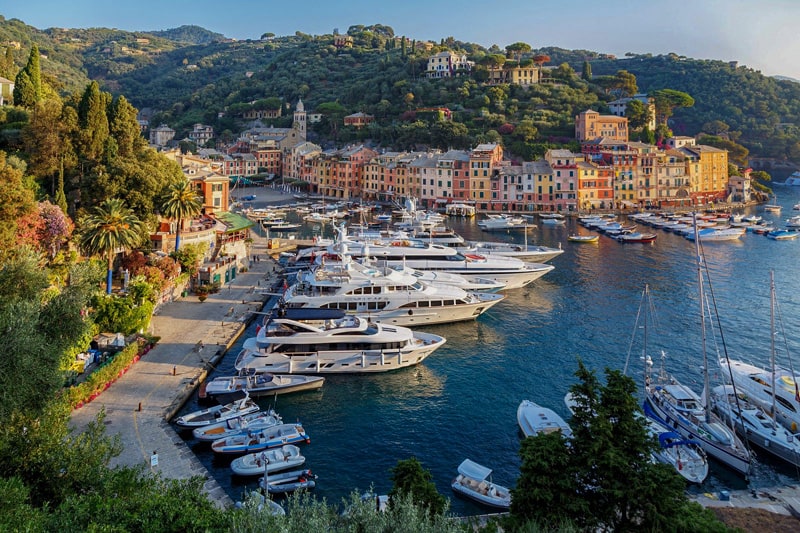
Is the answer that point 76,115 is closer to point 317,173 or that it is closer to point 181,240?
point 181,240

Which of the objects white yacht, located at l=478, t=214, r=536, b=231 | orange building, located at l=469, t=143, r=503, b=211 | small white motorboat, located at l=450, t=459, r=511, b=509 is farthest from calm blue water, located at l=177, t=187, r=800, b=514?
orange building, located at l=469, t=143, r=503, b=211

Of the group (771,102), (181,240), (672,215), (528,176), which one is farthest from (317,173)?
(771,102)

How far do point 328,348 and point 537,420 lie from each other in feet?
36.4

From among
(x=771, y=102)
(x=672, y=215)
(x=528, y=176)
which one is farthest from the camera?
(x=771, y=102)

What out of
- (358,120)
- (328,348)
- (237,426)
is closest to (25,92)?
(328,348)

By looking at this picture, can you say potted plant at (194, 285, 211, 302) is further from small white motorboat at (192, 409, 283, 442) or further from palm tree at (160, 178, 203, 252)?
small white motorboat at (192, 409, 283, 442)

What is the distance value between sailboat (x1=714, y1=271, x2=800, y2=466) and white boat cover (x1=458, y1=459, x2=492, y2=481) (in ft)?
33.0

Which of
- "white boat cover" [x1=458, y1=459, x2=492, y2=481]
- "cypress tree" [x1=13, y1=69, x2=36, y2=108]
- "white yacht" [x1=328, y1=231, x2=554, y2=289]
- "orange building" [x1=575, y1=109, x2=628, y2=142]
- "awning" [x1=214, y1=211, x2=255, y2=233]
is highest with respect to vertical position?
"orange building" [x1=575, y1=109, x2=628, y2=142]

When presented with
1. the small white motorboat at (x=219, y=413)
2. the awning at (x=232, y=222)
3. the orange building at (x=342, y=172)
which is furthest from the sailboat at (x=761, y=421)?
the orange building at (x=342, y=172)

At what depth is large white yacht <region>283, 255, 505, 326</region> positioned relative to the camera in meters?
36.9

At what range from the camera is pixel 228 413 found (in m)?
25.1

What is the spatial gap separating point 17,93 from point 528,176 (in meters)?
68.9

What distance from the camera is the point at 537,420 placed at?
24875 mm

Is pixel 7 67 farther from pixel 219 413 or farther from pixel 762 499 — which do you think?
pixel 762 499
